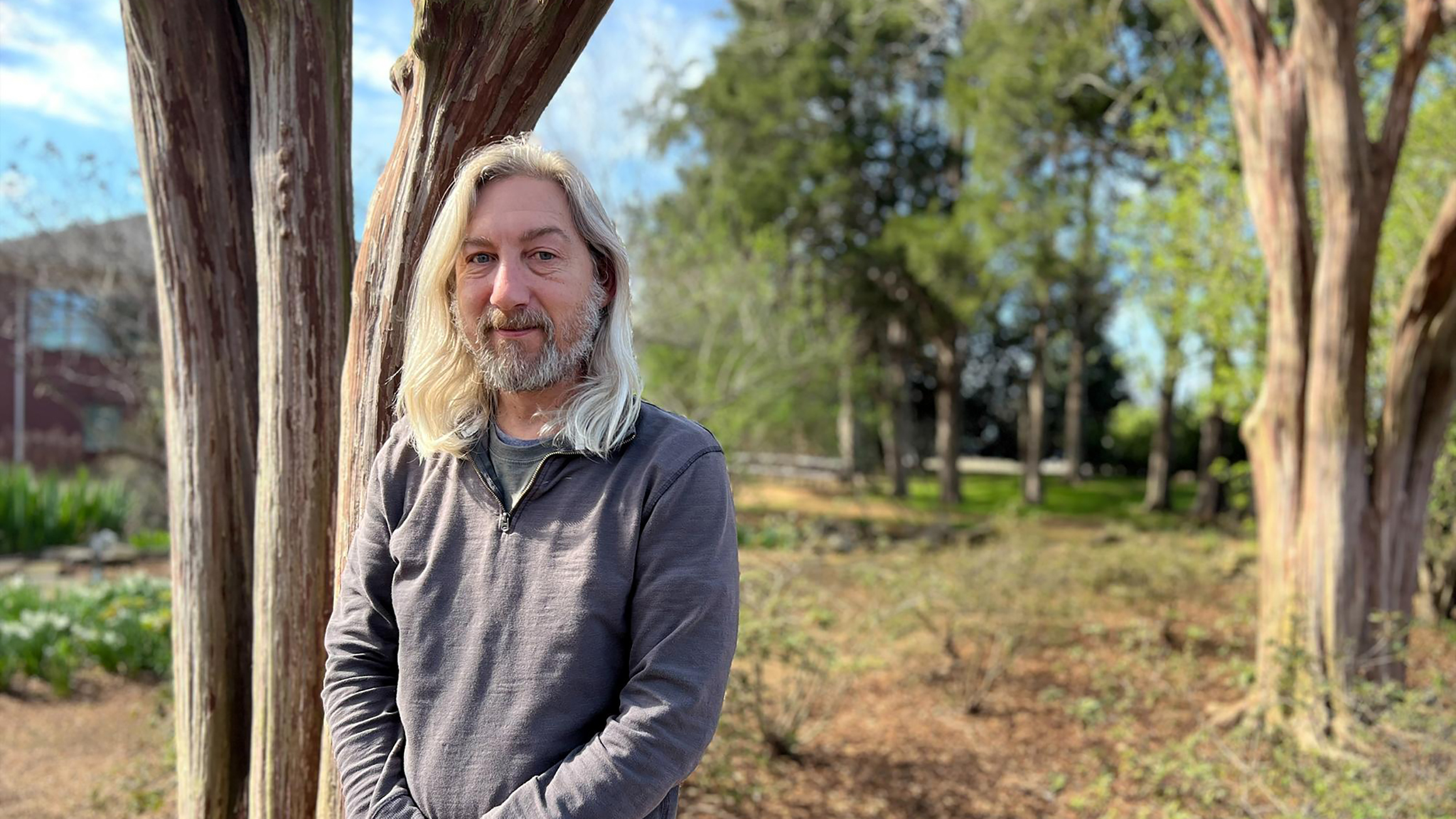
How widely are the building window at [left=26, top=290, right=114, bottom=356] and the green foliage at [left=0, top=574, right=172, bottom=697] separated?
209 inches

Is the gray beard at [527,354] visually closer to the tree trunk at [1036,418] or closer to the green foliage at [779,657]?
the green foliage at [779,657]

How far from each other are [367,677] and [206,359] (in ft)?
4.18

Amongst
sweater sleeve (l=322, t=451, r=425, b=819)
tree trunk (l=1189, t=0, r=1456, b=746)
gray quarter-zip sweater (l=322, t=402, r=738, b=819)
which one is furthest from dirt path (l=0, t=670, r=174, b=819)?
tree trunk (l=1189, t=0, r=1456, b=746)

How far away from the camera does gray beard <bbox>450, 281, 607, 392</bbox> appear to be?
179 cm

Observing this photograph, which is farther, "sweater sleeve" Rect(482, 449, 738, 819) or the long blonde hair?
the long blonde hair

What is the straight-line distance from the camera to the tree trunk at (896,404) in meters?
20.9

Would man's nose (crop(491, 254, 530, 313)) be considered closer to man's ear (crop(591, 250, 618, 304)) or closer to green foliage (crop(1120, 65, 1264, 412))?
man's ear (crop(591, 250, 618, 304))

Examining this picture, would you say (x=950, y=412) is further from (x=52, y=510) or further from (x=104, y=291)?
(x=52, y=510)

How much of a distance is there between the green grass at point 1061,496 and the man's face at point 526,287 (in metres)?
15.5

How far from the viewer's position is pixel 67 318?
487 inches

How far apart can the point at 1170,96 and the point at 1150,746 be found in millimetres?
11370

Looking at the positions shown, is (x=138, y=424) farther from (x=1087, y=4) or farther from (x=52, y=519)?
(x=1087, y=4)

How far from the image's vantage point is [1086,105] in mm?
16750

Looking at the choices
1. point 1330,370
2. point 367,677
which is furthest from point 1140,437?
point 367,677
